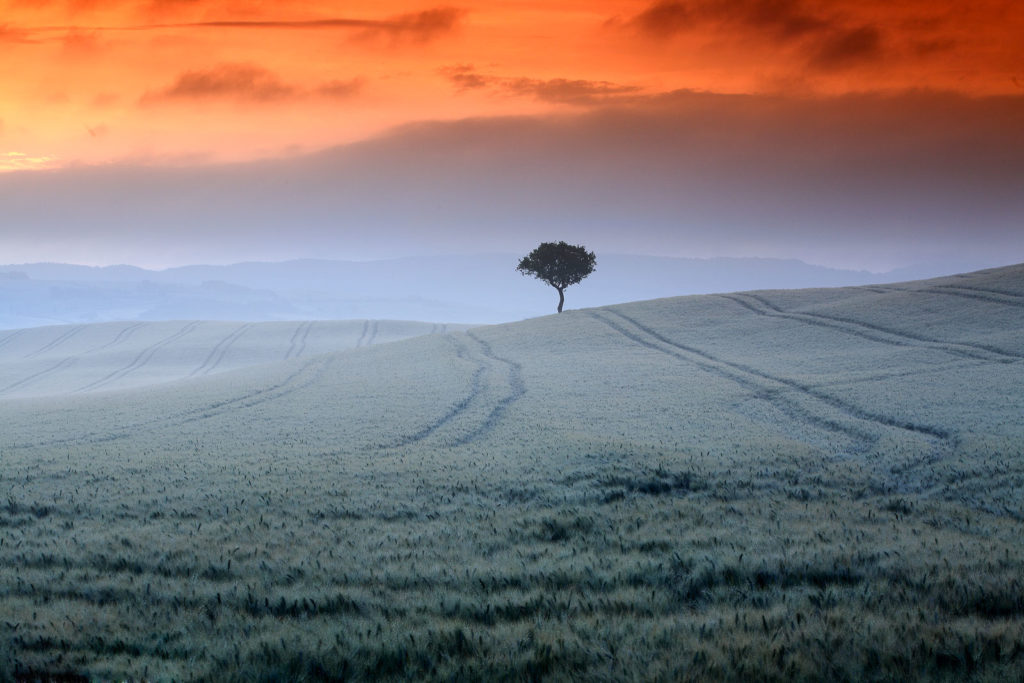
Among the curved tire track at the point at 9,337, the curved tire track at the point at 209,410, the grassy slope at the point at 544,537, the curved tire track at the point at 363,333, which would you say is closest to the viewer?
the grassy slope at the point at 544,537

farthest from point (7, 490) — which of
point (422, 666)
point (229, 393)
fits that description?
point (229, 393)

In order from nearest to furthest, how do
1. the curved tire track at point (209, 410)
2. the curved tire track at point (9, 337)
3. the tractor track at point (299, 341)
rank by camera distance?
the curved tire track at point (209, 410) → the tractor track at point (299, 341) → the curved tire track at point (9, 337)

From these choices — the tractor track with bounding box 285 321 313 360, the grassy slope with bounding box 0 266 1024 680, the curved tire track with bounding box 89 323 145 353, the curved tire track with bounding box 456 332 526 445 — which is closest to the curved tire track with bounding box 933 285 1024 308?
the grassy slope with bounding box 0 266 1024 680

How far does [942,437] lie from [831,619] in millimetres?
12912

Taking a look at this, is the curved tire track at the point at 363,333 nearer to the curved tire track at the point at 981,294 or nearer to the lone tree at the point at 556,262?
the lone tree at the point at 556,262

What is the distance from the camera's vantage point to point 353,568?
27.1 feet

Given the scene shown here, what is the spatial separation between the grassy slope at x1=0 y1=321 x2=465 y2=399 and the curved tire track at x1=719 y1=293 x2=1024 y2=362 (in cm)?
4815

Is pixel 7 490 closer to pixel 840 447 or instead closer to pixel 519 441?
pixel 519 441

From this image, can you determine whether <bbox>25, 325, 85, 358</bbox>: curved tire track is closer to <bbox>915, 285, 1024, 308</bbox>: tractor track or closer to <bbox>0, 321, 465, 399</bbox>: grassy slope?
<bbox>0, 321, 465, 399</bbox>: grassy slope

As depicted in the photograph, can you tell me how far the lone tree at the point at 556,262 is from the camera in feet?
235

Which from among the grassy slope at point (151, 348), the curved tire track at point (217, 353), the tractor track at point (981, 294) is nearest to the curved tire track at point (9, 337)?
the grassy slope at point (151, 348)

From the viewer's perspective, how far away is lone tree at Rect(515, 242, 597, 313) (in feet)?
235

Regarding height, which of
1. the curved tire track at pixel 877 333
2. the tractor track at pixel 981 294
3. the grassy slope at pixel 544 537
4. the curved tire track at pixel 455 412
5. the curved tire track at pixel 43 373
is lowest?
the curved tire track at pixel 43 373

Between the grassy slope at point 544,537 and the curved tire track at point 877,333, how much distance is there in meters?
3.29
